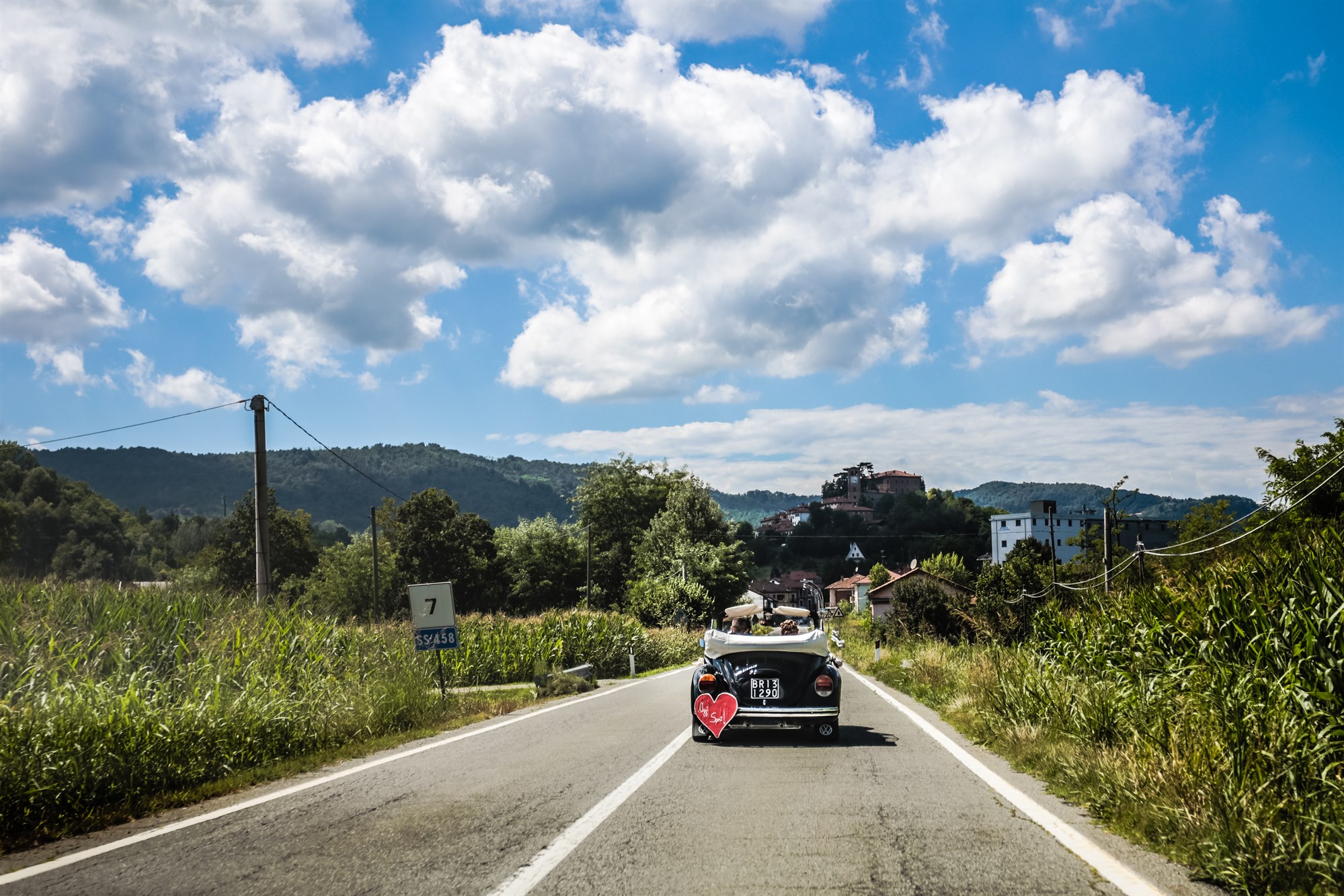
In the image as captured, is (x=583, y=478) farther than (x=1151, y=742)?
Yes

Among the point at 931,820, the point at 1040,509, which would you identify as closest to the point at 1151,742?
the point at 931,820

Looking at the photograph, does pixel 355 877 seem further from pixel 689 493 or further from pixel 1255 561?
pixel 689 493

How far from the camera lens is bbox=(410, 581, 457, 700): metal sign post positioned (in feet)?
51.9

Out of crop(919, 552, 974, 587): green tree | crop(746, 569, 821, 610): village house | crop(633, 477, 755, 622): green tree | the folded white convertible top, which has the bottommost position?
crop(746, 569, 821, 610): village house

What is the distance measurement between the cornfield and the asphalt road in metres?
0.84

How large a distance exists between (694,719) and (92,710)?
643 centimetres

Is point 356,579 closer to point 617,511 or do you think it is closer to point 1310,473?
point 617,511

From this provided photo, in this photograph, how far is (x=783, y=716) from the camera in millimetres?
11273

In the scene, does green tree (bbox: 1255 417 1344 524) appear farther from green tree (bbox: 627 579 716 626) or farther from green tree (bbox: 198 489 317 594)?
green tree (bbox: 198 489 317 594)

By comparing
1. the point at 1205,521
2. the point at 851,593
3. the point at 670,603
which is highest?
the point at 1205,521

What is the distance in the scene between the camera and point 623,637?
3844cm

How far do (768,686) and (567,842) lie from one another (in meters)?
5.74

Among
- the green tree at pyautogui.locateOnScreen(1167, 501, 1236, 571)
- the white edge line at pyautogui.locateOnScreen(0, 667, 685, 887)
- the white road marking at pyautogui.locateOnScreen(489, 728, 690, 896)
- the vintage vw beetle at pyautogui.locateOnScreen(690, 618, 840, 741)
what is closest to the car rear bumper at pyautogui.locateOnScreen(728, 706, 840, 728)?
the vintage vw beetle at pyautogui.locateOnScreen(690, 618, 840, 741)

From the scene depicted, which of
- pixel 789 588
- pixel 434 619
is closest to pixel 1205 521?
pixel 434 619
